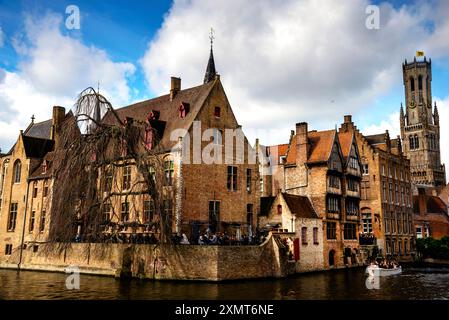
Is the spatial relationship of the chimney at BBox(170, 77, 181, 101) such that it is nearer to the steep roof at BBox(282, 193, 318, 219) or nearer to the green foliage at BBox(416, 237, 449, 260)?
the steep roof at BBox(282, 193, 318, 219)

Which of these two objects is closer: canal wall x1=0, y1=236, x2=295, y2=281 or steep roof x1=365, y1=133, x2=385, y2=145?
canal wall x1=0, y1=236, x2=295, y2=281

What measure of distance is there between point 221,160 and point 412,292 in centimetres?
1487

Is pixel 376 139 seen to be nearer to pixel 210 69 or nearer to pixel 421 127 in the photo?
pixel 210 69

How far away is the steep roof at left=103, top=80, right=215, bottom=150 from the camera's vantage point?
30606 millimetres

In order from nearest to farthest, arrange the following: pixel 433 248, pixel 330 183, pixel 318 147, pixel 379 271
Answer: pixel 379 271, pixel 330 183, pixel 318 147, pixel 433 248

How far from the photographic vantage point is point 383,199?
147ft

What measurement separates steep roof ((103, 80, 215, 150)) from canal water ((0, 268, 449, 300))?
10413 mm

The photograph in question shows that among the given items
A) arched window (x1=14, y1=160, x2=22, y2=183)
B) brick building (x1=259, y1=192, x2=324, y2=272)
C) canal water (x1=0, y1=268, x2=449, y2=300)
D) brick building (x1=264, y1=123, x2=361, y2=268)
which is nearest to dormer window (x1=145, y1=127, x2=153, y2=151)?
canal water (x1=0, y1=268, x2=449, y2=300)

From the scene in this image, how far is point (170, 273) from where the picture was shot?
24.2 meters

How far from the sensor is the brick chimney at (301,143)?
36122mm

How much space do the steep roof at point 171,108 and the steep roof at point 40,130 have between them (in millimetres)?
7569

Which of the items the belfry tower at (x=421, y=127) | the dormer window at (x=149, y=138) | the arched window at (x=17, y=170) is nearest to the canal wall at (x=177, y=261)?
the dormer window at (x=149, y=138)

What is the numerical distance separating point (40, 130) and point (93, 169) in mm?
22752

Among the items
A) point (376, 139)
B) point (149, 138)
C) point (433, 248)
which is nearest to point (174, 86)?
point (149, 138)
